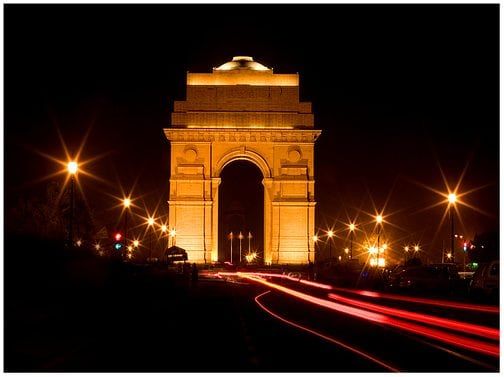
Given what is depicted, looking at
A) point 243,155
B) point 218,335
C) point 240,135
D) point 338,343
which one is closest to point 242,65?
point 240,135

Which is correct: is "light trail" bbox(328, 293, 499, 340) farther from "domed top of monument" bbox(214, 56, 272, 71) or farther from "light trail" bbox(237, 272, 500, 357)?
"domed top of monument" bbox(214, 56, 272, 71)

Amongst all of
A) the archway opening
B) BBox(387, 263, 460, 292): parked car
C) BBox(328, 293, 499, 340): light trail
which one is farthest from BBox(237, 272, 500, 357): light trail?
the archway opening

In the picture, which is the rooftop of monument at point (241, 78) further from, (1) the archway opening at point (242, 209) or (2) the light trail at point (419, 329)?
(2) the light trail at point (419, 329)

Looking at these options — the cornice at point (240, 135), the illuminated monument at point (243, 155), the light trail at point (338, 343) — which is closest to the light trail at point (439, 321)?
the light trail at point (338, 343)

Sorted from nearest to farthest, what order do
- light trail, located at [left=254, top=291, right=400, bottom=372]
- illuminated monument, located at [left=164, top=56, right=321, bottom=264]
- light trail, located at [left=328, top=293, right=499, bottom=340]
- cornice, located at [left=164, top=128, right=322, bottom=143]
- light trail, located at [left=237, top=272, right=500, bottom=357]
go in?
light trail, located at [left=254, top=291, right=400, bottom=372] < light trail, located at [left=237, top=272, right=500, bottom=357] < light trail, located at [left=328, top=293, right=499, bottom=340] < illuminated monument, located at [left=164, top=56, right=321, bottom=264] < cornice, located at [left=164, top=128, right=322, bottom=143]

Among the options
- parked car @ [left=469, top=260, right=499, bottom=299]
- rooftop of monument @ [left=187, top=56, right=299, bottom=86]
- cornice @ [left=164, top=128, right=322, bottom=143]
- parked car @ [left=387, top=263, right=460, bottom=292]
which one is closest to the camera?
parked car @ [left=469, top=260, right=499, bottom=299]

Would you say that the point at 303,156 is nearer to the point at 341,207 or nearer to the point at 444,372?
the point at 341,207
